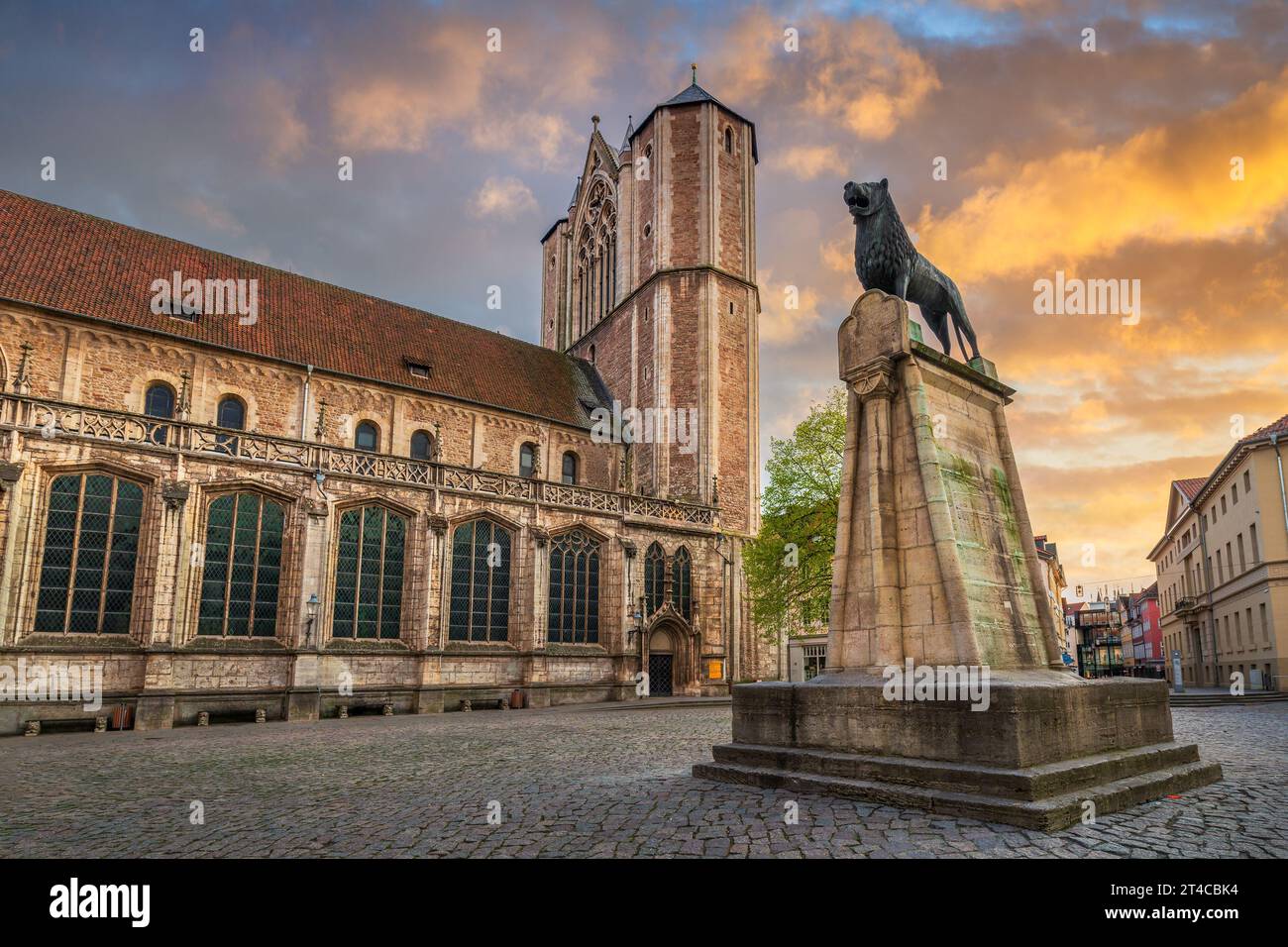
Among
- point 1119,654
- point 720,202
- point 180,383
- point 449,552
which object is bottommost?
point 1119,654

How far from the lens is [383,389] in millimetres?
31062

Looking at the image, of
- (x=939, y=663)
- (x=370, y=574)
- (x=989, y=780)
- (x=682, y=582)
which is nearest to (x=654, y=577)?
(x=682, y=582)

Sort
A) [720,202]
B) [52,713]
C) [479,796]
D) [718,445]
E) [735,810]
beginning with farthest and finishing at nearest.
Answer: [720,202] → [718,445] → [52,713] → [479,796] → [735,810]

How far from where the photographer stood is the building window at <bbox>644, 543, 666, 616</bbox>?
105 feet

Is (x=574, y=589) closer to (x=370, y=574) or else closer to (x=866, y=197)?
(x=370, y=574)

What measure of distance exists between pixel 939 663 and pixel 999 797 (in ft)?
5.07

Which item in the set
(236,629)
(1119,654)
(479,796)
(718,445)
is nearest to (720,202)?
(718,445)

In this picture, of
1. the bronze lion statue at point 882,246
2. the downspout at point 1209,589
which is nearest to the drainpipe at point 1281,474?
the downspout at point 1209,589

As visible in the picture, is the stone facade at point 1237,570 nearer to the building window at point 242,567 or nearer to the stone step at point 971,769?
the stone step at point 971,769

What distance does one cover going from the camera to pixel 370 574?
24.9 meters

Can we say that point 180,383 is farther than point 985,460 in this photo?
Yes

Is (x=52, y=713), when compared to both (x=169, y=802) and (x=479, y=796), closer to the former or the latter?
(x=169, y=802)

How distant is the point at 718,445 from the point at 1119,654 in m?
98.3

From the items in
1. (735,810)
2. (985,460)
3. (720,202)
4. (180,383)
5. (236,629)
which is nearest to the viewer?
(735,810)
